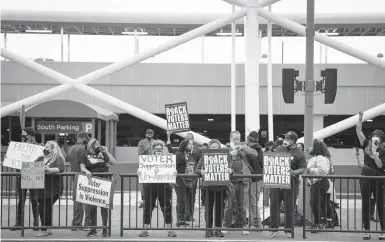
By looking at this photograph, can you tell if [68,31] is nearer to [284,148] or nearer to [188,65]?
[188,65]

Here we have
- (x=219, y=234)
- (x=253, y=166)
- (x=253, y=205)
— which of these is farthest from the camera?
(x=253, y=166)

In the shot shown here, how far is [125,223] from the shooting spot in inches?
530

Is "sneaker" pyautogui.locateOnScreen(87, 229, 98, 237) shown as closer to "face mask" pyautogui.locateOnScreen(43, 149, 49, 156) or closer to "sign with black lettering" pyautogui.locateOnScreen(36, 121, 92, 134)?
"face mask" pyautogui.locateOnScreen(43, 149, 49, 156)

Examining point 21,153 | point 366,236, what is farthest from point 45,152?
point 366,236

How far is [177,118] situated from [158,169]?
374 centimetres

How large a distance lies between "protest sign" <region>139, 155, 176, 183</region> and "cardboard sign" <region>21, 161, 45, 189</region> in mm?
1706

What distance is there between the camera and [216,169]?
11352 mm

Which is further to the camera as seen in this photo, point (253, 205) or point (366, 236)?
point (253, 205)

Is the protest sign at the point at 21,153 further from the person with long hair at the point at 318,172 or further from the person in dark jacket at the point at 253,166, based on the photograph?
the person with long hair at the point at 318,172

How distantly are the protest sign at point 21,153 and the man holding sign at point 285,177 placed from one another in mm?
Answer: 4010

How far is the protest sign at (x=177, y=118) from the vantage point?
48.9 ft

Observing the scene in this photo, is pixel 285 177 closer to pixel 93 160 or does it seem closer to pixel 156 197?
pixel 156 197

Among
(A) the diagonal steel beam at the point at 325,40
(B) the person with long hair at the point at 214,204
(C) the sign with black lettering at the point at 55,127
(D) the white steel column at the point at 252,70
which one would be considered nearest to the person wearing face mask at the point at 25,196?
(B) the person with long hair at the point at 214,204

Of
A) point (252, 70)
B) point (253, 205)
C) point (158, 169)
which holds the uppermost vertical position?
point (252, 70)
